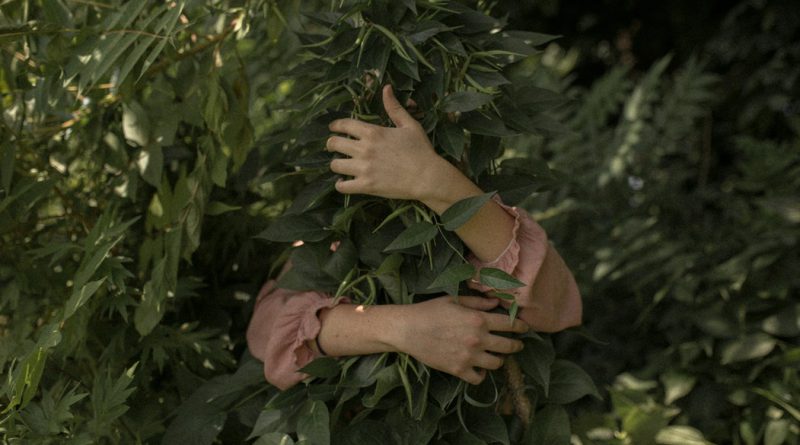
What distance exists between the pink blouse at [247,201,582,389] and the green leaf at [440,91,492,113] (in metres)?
0.14

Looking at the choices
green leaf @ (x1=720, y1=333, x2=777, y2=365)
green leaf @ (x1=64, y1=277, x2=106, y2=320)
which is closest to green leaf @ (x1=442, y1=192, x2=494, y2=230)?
green leaf @ (x1=64, y1=277, x2=106, y2=320)

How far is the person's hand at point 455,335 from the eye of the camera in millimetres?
992

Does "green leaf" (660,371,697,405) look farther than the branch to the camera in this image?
Yes

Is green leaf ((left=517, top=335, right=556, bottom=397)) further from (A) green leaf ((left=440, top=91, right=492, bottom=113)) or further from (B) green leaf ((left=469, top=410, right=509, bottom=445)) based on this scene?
(A) green leaf ((left=440, top=91, right=492, bottom=113))

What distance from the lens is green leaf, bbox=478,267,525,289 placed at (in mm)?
913

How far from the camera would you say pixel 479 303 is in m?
1.03

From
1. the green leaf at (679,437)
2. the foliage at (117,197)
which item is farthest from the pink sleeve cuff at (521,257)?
the green leaf at (679,437)

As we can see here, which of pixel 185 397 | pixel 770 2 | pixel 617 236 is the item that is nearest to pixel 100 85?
pixel 185 397

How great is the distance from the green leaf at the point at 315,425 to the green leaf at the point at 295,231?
0.19 meters

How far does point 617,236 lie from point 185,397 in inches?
40.0

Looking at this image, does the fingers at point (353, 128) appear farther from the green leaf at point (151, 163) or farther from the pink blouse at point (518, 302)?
the green leaf at point (151, 163)

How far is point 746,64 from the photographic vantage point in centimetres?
259

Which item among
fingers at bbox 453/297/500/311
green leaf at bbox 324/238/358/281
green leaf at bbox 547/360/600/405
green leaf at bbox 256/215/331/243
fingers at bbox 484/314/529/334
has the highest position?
green leaf at bbox 256/215/331/243

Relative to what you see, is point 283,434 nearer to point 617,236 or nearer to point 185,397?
point 185,397
